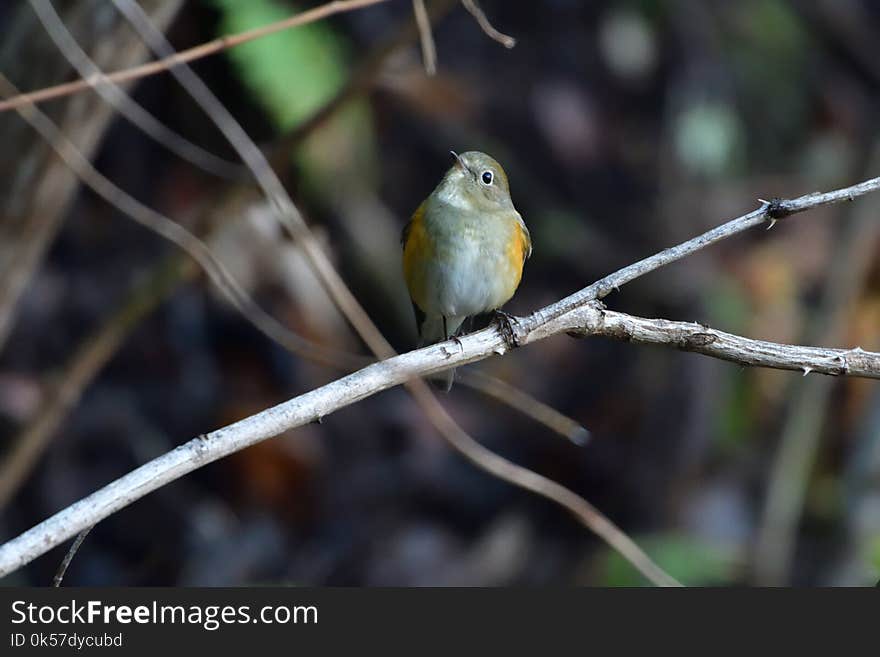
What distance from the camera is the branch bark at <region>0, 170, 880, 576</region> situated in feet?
7.99

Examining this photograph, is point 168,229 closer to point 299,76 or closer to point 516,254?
point 516,254

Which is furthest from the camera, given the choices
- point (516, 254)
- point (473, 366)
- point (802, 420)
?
point (473, 366)

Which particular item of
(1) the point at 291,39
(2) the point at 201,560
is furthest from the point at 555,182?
(2) the point at 201,560

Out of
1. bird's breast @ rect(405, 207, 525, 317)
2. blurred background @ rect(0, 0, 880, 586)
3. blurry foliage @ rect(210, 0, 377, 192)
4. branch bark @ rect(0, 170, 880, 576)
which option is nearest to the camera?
branch bark @ rect(0, 170, 880, 576)

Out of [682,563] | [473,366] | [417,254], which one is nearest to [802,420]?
[682,563]

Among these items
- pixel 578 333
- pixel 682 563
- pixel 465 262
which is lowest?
pixel 578 333

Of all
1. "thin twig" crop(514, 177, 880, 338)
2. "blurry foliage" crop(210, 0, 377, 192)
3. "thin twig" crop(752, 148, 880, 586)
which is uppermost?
"blurry foliage" crop(210, 0, 377, 192)

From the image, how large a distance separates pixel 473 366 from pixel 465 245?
11.4 ft

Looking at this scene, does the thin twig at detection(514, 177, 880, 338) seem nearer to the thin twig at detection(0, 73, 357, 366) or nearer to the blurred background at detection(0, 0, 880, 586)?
the thin twig at detection(0, 73, 357, 366)

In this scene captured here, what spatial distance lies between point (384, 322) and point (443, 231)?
3.60m

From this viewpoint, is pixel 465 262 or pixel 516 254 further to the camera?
pixel 516 254

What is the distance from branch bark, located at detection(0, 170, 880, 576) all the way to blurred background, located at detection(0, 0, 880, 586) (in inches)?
85.8

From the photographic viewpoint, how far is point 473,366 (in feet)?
26.0

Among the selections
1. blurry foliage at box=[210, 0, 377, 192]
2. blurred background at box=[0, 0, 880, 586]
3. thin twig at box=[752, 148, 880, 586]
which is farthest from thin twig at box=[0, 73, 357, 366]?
thin twig at box=[752, 148, 880, 586]
